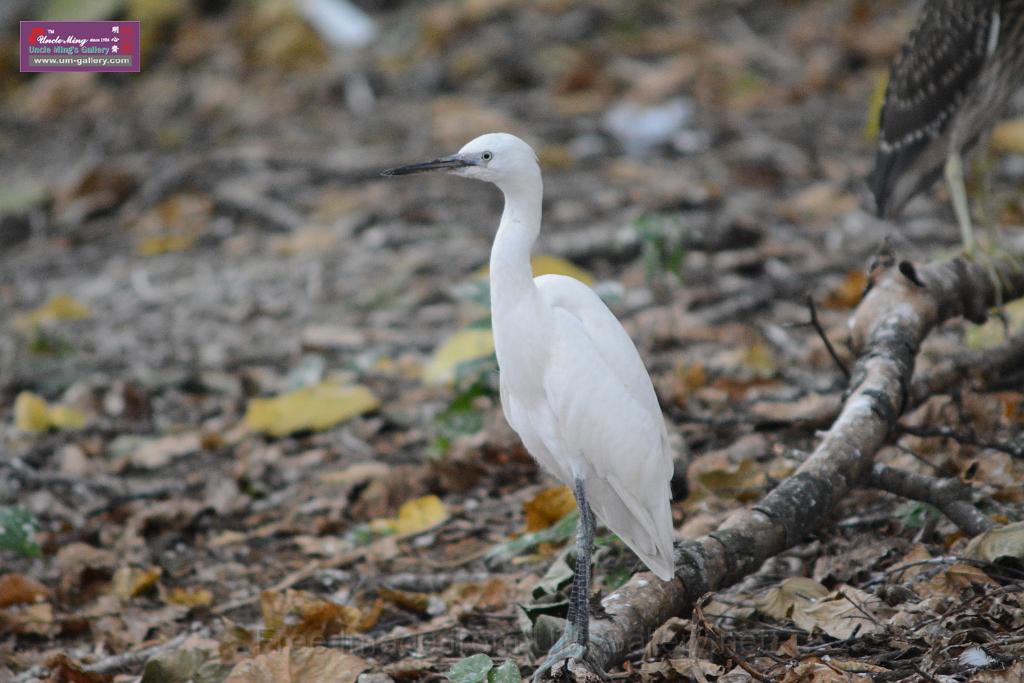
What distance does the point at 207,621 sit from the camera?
3898 mm

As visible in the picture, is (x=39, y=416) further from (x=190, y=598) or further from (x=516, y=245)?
(x=516, y=245)

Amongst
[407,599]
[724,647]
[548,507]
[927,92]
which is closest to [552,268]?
[927,92]

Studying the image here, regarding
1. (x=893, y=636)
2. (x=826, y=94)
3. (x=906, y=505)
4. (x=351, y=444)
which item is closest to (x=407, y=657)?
(x=893, y=636)

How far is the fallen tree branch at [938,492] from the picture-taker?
324cm

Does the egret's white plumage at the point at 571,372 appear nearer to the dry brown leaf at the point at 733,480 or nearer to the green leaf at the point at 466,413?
Result: the dry brown leaf at the point at 733,480

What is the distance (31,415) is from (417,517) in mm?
2121

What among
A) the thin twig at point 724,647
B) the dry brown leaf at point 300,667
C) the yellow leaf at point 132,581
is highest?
the thin twig at point 724,647

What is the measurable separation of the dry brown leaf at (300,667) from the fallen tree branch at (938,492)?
1.67 m

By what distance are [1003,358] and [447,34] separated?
7153mm

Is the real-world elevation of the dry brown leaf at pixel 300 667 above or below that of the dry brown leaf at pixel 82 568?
above

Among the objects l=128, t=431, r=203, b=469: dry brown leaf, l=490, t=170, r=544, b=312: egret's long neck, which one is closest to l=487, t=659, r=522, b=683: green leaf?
l=490, t=170, r=544, b=312: egret's long neck

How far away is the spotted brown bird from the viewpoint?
4812 millimetres

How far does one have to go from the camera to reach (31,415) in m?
5.27

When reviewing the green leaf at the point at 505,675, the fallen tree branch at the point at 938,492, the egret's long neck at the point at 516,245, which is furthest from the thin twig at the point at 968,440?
the green leaf at the point at 505,675
